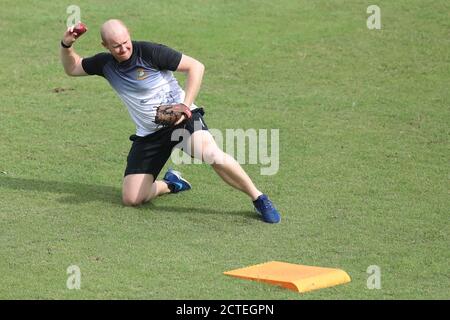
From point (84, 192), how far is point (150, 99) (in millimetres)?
1239

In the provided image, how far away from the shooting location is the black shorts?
943cm

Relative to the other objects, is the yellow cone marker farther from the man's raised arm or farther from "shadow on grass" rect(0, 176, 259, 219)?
the man's raised arm

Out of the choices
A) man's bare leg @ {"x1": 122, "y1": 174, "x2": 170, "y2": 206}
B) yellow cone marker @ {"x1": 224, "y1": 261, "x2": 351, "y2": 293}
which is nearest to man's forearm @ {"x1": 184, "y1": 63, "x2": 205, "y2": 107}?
man's bare leg @ {"x1": 122, "y1": 174, "x2": 170, "y2": 206}

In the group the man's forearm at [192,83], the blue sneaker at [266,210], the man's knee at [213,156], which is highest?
the man's forearm at [192,83]

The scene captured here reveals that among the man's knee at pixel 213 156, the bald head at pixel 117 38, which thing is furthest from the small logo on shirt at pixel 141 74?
the man's knee at pixel 213 156

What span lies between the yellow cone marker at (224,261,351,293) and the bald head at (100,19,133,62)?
7.83ft

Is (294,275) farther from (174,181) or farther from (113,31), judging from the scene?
(113,31)

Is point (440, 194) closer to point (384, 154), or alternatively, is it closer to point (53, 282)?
point (384, 154)

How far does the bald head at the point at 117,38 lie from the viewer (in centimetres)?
894

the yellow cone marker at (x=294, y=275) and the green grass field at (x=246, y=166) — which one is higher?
the green grass field at (x=246, y=166)

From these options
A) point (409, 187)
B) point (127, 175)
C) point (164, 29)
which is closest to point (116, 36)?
point (127, 175)

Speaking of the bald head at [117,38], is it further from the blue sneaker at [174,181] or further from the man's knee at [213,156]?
the blue sneaker at [174,181]

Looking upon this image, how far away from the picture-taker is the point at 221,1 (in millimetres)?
15516

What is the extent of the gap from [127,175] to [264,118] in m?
2.89
